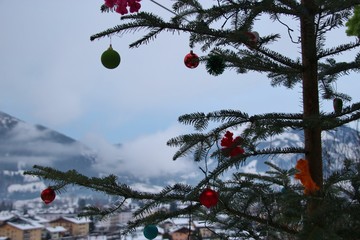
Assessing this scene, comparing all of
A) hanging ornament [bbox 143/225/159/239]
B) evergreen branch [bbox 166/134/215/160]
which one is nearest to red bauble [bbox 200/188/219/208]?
evergreen branch [bbox 166/134/215/160]

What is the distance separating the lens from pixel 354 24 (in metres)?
1.56

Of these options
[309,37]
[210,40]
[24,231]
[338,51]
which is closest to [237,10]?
[210,40]

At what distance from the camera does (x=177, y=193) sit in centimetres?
137

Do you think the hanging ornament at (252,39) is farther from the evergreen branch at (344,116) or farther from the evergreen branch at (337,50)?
the evergreen branch at (344,116)

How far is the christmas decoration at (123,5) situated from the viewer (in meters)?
1.36

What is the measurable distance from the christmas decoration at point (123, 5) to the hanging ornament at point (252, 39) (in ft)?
1.22

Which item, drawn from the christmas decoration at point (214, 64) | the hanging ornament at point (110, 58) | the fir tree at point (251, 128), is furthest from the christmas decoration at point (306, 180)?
the hanging ornament at point (110, 58)

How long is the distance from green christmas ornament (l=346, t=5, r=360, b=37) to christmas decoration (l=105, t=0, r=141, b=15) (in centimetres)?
79

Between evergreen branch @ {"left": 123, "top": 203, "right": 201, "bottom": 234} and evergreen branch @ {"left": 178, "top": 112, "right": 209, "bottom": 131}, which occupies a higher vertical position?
evergreen branch @ {"left": 178, "top": 112, "right": 209, "bottom": 131}

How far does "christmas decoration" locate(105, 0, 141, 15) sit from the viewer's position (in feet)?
4.46

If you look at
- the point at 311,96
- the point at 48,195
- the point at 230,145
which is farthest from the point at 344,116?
the point at 48,195

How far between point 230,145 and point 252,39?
0.37 m

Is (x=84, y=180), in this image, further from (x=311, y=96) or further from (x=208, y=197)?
(x=311, y=96)

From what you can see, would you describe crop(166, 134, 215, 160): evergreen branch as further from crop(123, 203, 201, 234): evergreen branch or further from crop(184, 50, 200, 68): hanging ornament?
crop(184, 50, 200, 68): hanging ornament
